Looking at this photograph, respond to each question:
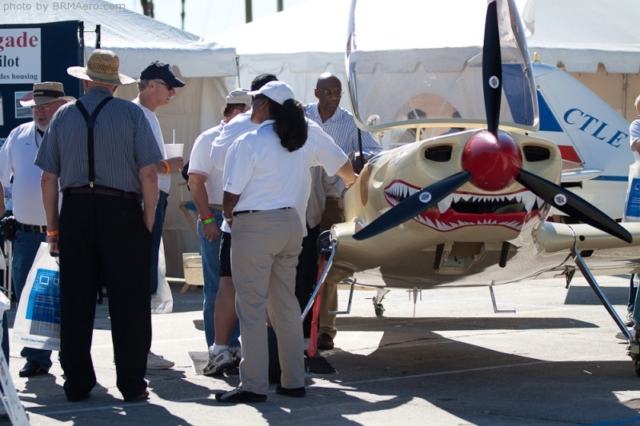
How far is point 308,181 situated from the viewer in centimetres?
582

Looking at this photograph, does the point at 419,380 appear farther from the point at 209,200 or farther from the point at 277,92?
the point at 277,92

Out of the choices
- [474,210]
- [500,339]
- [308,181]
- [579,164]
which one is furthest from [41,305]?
[579,164]

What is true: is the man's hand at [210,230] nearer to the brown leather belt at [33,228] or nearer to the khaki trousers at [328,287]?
the brown leather belt at [33,228]

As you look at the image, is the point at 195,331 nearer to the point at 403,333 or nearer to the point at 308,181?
the point at 403,333

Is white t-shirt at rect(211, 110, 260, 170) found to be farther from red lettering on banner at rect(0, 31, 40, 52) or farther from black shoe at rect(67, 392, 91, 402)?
red lettering on banner at rect(0, 31, 40, 52)

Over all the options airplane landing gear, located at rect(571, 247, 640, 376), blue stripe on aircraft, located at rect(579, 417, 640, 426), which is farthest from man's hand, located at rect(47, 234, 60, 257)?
airplane landing gear, located at rect(571, 247, 640, 376)

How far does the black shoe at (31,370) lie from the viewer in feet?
21.1

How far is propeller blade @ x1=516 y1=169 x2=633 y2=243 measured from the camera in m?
5.62

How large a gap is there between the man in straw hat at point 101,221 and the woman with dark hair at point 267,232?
1.67 feet

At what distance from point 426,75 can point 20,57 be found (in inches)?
207

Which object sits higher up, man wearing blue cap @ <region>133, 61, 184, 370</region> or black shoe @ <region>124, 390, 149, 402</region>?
man wearing blue cap @ <region>133, 61, 184, 370</region>

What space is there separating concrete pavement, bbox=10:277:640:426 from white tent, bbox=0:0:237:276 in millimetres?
3190

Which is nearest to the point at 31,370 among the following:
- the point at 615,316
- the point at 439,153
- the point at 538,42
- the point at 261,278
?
the point at 261,278

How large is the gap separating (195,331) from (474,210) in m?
3.80
